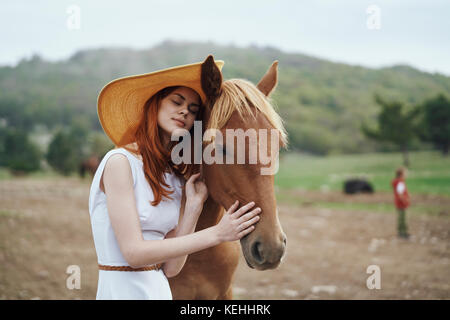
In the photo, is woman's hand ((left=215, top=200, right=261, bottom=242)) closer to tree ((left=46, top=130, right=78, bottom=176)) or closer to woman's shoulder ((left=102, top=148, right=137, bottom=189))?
woman's shoulder ((left=102, top=148, right=137, bottom=189))


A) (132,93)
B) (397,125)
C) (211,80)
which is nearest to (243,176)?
(211,80)

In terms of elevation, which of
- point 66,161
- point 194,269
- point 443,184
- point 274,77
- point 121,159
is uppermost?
point 274,77

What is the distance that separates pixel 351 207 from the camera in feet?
43.6

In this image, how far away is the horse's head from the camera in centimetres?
151

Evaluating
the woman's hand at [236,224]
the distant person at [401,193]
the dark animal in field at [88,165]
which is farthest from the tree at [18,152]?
the woman's hand at [236,224]

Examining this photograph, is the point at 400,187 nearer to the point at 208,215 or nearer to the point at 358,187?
the point at 208,215

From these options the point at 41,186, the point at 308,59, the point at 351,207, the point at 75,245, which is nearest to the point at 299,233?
the point at 351,207

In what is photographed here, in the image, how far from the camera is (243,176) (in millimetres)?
1606

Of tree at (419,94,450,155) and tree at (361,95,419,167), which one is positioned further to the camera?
tree at (361,95,419,167)

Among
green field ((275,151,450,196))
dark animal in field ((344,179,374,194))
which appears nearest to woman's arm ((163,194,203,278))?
green field ((275,151,450,196))

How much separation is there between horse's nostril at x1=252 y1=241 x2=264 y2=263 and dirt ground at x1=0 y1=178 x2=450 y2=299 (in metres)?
3.96

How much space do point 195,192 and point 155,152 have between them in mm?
287
